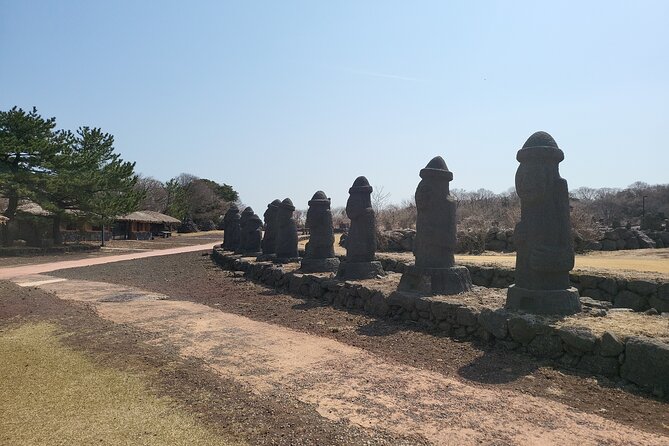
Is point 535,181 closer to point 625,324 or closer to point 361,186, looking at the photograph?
point 625,324

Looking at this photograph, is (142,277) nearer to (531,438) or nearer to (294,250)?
(294,250)

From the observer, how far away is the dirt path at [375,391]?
3992mm

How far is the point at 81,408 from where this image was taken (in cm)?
444

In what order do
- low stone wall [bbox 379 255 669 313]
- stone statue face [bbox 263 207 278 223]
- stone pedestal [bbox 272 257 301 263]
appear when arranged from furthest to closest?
stone statue face [bbox 263 207 278 223] < stone pedestal [bbox 272 257 301 263] < low stone wall [bbox 379 255 669 313]

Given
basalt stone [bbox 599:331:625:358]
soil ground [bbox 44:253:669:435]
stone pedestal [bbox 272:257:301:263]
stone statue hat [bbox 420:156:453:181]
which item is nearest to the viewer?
soil ground [bbox 44:253:669:435]

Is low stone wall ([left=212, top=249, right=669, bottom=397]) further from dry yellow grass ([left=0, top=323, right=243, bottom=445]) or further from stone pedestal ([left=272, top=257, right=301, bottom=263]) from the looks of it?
stone pedestal ([left=272, top=257, right=301, bottom=263])

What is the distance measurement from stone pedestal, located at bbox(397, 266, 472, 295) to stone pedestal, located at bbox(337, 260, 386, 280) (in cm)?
209

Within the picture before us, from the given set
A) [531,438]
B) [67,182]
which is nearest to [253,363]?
[531,438]

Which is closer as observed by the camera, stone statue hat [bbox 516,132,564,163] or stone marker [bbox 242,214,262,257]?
stone statue hat [bbox 516,132,564,163]

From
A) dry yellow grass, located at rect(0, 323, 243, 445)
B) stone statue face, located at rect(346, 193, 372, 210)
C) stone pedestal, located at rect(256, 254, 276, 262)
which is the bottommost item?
dry yellow grass, located at rect(0, 323, 243, 445)

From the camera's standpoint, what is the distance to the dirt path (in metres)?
3.99

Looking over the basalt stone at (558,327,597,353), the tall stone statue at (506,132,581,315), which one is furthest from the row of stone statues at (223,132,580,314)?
the basalt stone at (558,327,597,353)

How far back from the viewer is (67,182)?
2659cm

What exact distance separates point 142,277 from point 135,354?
11.0 metres
